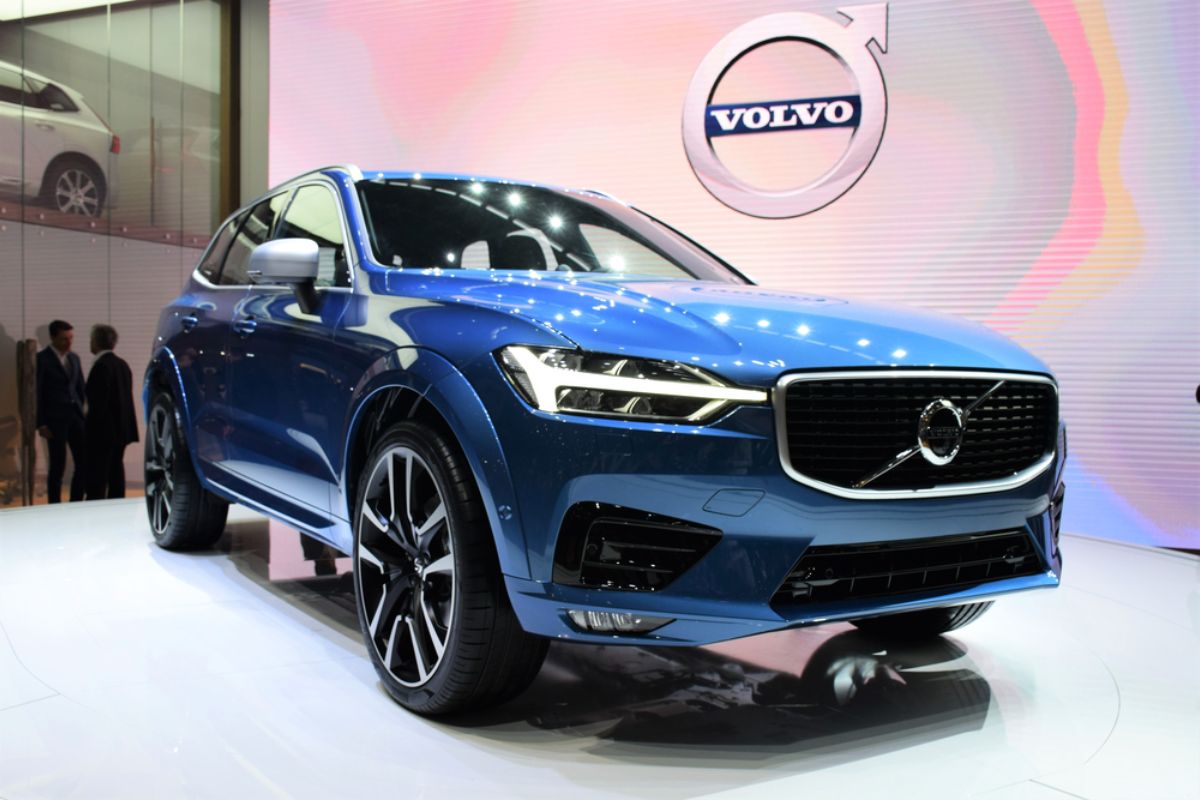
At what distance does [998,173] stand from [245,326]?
166 inches

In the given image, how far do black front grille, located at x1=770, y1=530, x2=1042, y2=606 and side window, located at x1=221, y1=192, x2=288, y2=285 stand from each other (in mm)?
2636

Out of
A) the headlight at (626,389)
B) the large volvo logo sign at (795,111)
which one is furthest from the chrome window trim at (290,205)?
the large volvo logo sign at (795,111)

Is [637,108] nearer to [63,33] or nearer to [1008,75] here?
[1008,75]

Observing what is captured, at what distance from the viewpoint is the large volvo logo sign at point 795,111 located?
605 centimetres

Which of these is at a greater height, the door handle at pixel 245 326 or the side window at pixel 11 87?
the side window at pixel 11 87

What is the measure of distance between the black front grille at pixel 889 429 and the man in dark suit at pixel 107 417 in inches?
262

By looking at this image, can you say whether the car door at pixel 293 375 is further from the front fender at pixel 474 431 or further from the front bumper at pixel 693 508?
the front bumper at pixel 693 508

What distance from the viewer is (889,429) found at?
2.29 m

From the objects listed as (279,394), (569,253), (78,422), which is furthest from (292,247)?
(78,422)

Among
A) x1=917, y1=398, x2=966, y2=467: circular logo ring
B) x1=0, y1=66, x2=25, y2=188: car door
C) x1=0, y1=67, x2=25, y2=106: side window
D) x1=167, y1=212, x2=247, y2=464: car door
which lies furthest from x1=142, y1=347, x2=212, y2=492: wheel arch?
x1=0, y1=67, x2=25, y2=106: side window

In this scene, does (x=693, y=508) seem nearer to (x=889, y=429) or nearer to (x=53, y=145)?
(x=889, y=429)

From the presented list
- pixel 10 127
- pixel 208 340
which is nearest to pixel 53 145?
pixel 10 127

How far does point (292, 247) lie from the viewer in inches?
122

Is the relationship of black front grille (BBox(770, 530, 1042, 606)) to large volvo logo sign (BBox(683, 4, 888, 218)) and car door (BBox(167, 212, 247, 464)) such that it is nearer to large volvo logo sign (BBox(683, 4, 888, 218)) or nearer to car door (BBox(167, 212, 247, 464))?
car door (BBox(167, 212, 247, 464))
